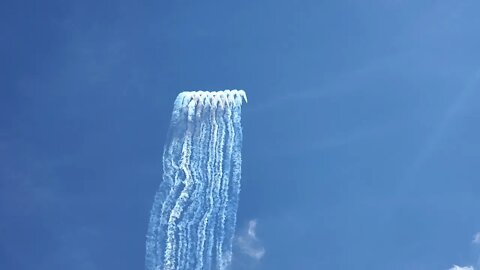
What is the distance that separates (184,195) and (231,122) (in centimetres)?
670

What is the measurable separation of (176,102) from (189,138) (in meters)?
2.99

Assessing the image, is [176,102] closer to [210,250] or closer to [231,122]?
[231,122]

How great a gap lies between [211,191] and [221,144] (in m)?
3.75

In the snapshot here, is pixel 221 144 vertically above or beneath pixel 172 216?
above

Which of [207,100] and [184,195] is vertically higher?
[207,100]

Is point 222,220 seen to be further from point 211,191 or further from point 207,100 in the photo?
point 207,100

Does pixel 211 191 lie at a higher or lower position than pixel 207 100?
lower

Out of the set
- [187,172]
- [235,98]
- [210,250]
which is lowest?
[210,250]

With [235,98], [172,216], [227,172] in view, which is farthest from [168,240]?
[235,98]

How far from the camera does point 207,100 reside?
242 ft

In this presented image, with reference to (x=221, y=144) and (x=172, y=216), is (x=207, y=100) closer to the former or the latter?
(x=221, y=144)

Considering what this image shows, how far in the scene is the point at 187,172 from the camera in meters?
73.7

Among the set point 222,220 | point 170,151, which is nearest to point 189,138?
point 170,151

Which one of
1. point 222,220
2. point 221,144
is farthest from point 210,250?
point 221,144
